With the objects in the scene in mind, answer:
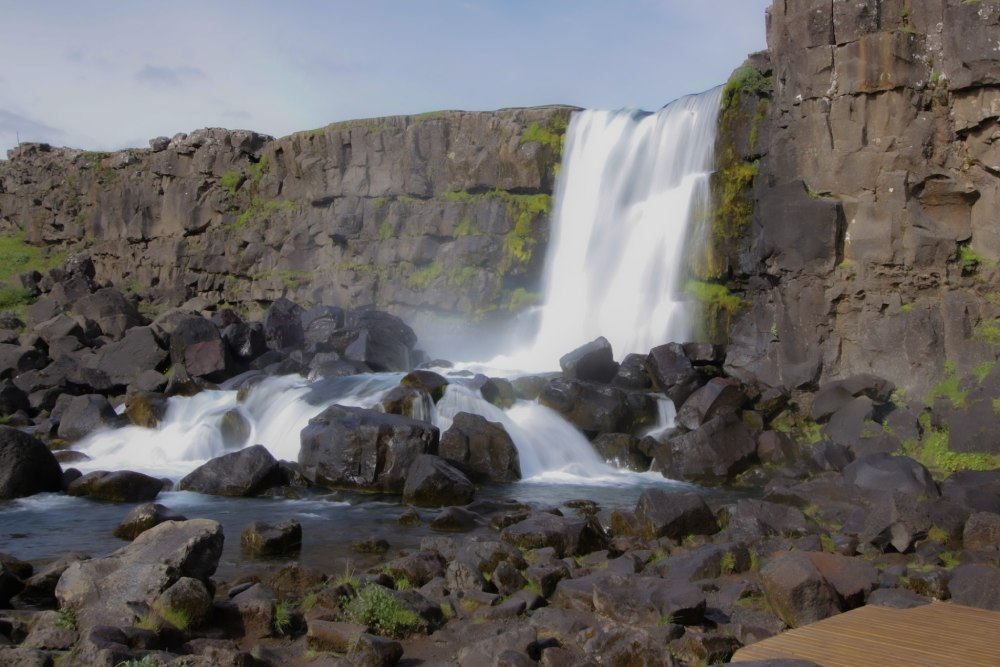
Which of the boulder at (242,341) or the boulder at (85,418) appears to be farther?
the boulder at (242,341)

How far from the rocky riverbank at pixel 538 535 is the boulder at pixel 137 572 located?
23 mm

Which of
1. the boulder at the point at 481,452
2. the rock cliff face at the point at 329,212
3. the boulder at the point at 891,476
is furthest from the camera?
the rock cliff face at the point at 329,212

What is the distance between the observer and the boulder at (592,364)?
20828 mm

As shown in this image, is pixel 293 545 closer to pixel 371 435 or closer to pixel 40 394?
pixel 371 435

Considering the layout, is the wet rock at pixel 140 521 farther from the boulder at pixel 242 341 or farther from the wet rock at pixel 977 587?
the boulder at pixel 242 341

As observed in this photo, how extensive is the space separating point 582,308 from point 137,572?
19648 millimetres

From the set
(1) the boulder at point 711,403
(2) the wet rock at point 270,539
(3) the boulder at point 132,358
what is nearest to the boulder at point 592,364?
(1) the boulder at point 711,403

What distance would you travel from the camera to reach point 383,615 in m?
8.09

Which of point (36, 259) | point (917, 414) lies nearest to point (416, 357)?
point (917, 414)

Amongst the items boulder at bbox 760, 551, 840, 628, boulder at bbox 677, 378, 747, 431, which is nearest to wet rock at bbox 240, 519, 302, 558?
boulder at bbox 760, 551, 840, 628

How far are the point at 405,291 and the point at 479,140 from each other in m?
5.91

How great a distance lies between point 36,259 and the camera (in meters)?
45.0

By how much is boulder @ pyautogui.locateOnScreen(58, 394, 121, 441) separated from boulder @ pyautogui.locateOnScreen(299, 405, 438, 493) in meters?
6.88

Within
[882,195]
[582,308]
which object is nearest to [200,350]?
[582,308]
